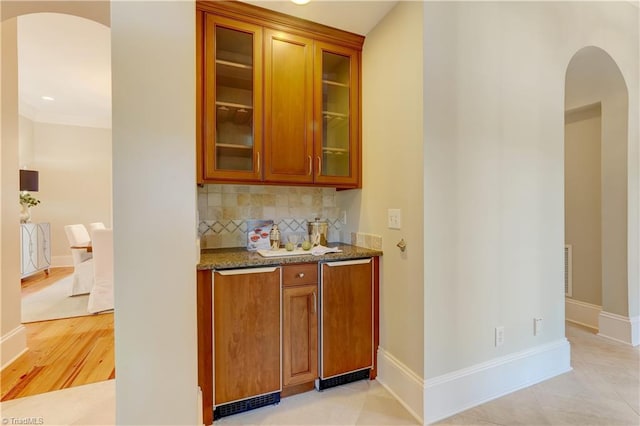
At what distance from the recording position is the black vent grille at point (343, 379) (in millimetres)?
1875

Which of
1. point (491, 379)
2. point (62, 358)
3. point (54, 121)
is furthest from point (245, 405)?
point (54, 121)

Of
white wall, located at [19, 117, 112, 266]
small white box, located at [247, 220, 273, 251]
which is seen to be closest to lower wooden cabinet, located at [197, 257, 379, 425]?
small white box, located at [247, 220, 273, 251]

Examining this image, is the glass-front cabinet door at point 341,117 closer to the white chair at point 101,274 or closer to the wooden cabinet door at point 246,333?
the wooden cabinet door at point 246,333

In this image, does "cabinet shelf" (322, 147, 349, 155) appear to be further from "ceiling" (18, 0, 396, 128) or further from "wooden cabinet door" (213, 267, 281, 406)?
"wooden cabinet door" (213, 267, 281, 406)

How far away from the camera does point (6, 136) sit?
2.18 meters

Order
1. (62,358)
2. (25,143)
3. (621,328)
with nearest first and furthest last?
(62,358), (621,328), (25,143)

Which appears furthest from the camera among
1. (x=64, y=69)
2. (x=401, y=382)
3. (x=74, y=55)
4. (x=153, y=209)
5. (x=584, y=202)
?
(x=64, y=69)

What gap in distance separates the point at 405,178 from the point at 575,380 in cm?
182

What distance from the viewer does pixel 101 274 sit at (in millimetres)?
3096

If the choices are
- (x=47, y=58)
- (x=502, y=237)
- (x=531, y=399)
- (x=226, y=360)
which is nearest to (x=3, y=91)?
(x=47, y=58)

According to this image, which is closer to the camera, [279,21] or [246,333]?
[246,333]

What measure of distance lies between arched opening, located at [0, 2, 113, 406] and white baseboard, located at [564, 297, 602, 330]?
14.4 ft

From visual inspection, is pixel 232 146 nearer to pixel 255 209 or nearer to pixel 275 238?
pixel 255 209

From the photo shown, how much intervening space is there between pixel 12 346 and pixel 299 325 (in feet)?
7.29
